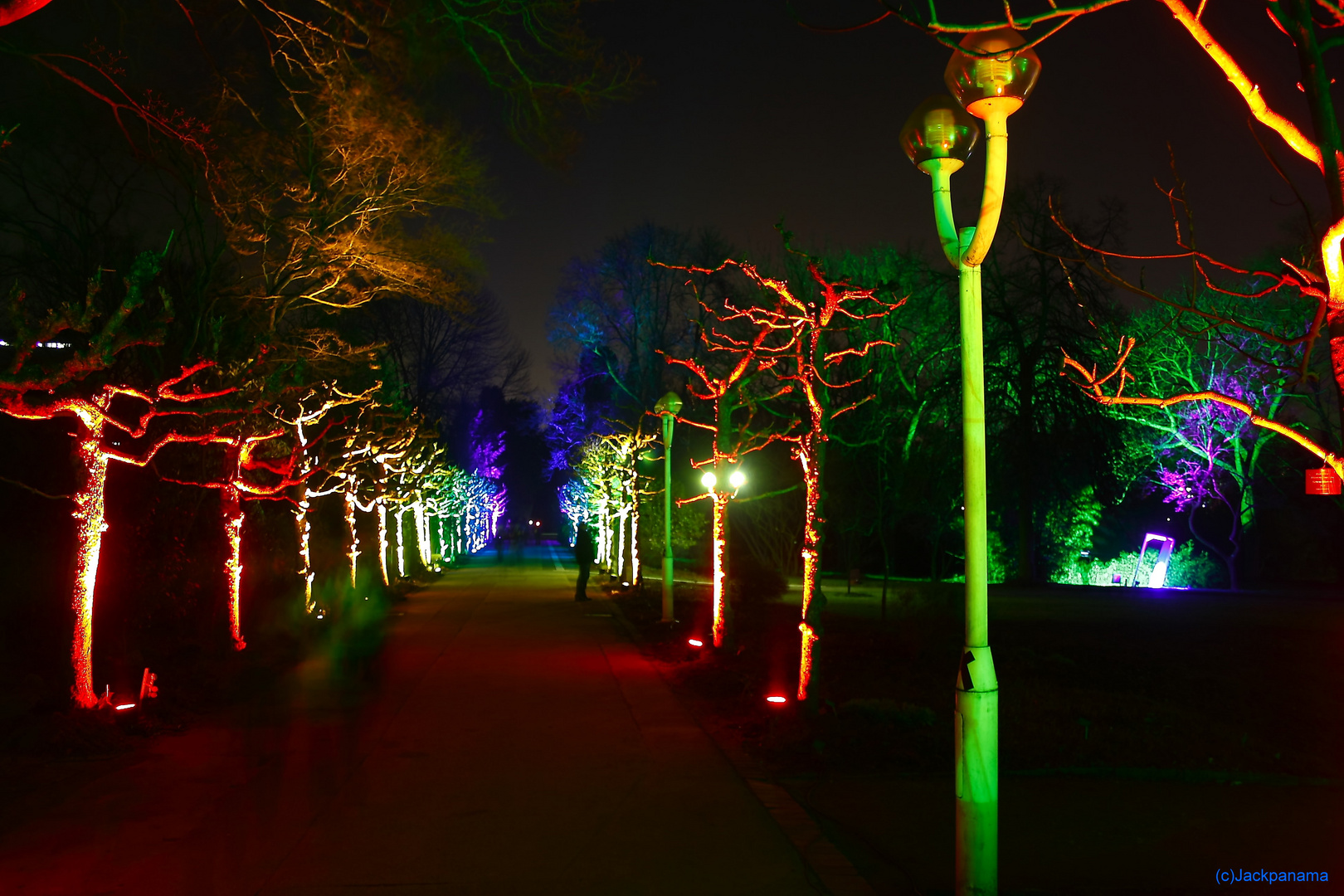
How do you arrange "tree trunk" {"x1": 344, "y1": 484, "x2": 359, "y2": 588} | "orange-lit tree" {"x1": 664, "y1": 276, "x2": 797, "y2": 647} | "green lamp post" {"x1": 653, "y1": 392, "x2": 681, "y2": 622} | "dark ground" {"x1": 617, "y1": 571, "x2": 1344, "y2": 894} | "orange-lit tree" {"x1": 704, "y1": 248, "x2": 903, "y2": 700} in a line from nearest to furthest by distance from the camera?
"dark ground" {"x1": 617, "y1": 571, "x2": 1344, "y2": 894} < "orange-lit tree" {"x1": 704, "y1": 248, "x2": 903, "y2": 700} < "orange-lit tree" {"x1": 664, "y1": 276, "x2": 797, "y2": 647} < "green lamp post" {"x1": 653, "y1": 392, "x2": 681, "y2": 622} < "tree trunk" {"x1": 344, "y1": 484, "x2": 359, "y2": 588}

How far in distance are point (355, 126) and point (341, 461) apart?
8.91 metres

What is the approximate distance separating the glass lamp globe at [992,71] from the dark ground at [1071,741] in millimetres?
4432

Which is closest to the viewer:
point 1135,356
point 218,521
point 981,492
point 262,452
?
point 981,492

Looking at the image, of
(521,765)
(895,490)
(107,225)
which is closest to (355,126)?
(107,225)

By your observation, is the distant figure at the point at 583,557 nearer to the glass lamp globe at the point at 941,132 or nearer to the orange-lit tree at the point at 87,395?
the orange-lit tree at the point at 87,395

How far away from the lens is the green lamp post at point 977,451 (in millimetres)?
4953

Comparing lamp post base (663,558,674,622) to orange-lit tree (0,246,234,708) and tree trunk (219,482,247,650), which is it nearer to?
tree trunk (219,482,247,650)

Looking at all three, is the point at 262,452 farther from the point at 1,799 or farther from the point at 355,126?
the point at 1,799

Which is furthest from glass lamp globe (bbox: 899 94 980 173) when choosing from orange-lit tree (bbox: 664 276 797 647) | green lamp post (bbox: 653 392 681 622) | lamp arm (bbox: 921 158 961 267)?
green lamp post (bbox: 653 392 681 622)

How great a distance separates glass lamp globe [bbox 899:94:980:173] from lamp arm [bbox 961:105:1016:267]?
47 cm

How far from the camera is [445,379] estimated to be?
4347 centimetres

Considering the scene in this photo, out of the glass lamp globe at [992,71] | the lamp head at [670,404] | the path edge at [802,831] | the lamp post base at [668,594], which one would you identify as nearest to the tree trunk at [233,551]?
the lamp head at [670,404]

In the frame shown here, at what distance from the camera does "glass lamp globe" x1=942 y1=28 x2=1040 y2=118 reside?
499cm

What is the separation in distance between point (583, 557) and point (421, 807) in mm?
20032
